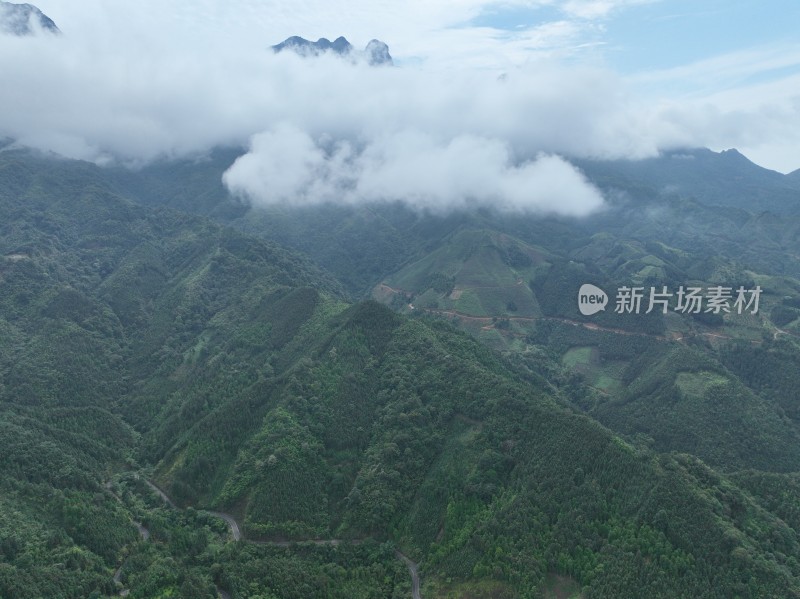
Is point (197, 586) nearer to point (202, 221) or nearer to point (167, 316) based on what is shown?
point (167, 316)

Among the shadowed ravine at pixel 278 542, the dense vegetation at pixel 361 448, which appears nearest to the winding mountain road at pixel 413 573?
the shadowed ravine at pixel 278 542

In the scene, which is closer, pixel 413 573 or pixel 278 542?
pixel 413 573

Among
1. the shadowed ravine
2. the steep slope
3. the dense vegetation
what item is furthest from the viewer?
the steep slope

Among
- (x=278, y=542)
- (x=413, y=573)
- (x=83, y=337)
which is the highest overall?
(x=83, y=337)

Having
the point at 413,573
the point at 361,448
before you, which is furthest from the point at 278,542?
the point at 361,448

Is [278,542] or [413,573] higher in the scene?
[278,542]

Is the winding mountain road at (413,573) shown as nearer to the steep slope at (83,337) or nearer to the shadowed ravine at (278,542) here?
the shadowed ravine at (278,542)

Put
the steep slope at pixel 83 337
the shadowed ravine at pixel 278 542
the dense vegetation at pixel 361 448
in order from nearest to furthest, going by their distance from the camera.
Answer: the dense vegetation at pixel 361 448
the shadowed ravine at pixel 278 542
the steep slope at pixel 83 337

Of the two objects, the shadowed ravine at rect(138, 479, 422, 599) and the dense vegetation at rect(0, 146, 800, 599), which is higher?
the dense vegetation at rect(0, 146, 800, 599)

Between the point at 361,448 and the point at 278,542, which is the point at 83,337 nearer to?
the point at 361,448

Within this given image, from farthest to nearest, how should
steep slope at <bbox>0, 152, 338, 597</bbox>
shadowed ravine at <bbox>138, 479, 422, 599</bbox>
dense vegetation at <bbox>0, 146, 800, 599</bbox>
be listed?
steep slope at <bbox>0, 152, 338, 597</bbox> → shadowed ravine at <bbox>138, 479, 422, 599</bbox> → dense vegetation at <bbox>0, 146, 800, 599</bbox>

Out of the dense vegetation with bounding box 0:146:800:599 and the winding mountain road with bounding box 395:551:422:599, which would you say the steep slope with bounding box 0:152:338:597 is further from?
the winding mountain road with bounding box 395:551:422:599

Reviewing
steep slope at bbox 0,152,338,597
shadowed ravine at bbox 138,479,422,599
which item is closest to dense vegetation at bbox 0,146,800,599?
steep slope at bbox 0,152,338,597

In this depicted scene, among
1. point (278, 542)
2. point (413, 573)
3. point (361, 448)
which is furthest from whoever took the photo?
point (361, 448)
